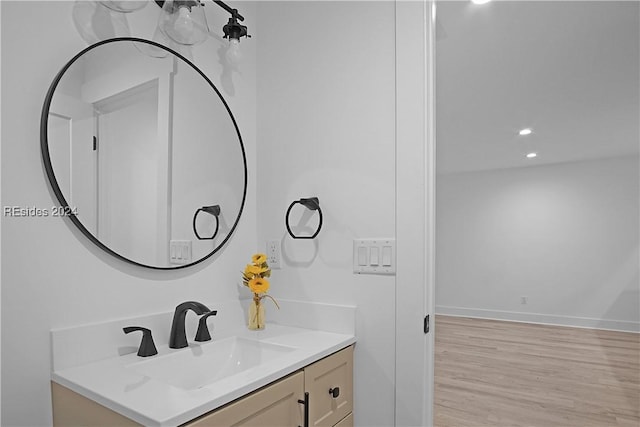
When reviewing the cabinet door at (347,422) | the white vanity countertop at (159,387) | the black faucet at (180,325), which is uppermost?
the black faucet at (180,325)

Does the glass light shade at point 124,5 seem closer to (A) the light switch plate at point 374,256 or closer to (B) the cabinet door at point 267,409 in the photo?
(A) the light switch plate at point 374,256

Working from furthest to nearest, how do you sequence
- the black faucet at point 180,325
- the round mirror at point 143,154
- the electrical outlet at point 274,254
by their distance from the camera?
the electrical outlet at point 274,254 → the black faucet at point 180,325 → the round mirror at point 143,154

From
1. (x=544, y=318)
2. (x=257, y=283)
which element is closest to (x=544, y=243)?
(x=544, y=318)

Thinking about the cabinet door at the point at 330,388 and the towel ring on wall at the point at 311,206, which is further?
→ the towel ring on wall at the point at 311,206

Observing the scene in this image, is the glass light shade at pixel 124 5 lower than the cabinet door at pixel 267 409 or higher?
higher

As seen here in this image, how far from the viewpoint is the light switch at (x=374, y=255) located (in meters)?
1.55

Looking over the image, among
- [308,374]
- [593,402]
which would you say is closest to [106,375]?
[308,374]

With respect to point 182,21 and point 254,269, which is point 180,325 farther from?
point 182,21

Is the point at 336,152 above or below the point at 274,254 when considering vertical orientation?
above

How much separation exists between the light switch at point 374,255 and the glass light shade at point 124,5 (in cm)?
113

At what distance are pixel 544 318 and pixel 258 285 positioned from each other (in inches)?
249

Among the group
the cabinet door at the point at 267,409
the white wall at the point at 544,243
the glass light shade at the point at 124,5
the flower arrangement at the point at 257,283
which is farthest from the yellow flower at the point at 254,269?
the white wall at the point at 544,243

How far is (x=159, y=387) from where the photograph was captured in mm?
1018

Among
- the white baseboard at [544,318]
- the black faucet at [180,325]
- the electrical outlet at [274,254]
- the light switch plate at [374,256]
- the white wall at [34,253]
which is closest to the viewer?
the white wall at [34,253]
